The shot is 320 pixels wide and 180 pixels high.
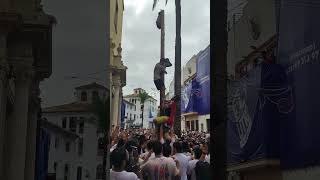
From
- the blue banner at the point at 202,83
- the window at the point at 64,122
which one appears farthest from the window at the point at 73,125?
the blue banner at the point at 202,83

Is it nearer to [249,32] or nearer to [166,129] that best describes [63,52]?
[166,129]

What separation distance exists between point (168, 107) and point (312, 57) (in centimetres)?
1328

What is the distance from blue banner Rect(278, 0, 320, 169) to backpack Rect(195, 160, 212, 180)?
4.67 ft

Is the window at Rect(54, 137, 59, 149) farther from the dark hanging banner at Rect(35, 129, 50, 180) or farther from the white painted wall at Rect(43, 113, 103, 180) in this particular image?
the dark hanging banner at Rect(35, 129, 50, 180)

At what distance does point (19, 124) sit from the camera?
13.1 meters

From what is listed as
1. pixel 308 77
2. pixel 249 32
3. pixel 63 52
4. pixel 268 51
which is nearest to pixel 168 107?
pixel 249 32

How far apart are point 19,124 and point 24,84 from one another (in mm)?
998

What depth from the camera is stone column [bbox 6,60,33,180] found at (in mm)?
12680

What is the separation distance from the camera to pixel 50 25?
12.1 meters

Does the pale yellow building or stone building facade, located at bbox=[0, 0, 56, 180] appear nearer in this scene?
stone building facade, located at bbox=[0, 0, 56, 180]

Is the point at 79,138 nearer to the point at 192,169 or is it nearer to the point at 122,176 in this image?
the point at 192,169

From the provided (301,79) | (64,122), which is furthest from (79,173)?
(301,79)

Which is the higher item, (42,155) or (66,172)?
(42,155)

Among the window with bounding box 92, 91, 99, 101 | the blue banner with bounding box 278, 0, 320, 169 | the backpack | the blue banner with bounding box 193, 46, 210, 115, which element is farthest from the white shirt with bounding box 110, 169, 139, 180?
the blue banner with bounding box 193, 46, 210, 115
